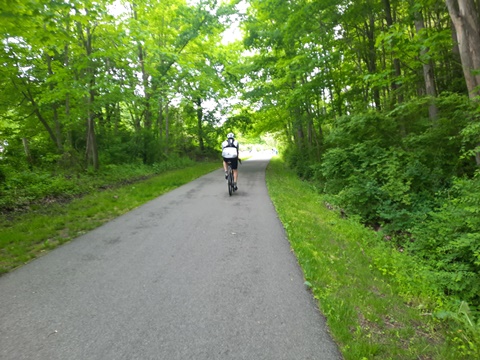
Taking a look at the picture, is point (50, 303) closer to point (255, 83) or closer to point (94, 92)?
point (94, 92)

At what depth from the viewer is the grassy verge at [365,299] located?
92.7 inches

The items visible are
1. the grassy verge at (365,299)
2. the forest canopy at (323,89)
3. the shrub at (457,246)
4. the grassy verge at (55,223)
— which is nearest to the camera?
the grassy verge at (365,299)

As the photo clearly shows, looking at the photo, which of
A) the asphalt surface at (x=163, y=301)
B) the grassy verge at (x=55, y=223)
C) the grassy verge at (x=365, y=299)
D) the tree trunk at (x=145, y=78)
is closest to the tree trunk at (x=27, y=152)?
the tree trunk at (x=145, y=78)

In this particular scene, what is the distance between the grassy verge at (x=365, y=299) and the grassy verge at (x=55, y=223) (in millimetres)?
4267

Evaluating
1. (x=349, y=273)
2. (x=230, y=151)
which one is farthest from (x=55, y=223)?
(x=349, y=273)

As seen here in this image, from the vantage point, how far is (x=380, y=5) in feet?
31.4

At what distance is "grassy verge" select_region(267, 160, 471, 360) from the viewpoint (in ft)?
7.72

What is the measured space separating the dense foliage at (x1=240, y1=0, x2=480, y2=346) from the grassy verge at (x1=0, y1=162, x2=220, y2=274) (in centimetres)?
592

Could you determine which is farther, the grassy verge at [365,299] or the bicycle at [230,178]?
the bicycle at [230,178]

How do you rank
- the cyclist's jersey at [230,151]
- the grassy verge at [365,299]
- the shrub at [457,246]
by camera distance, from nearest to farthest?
1. the grassy verge at [365,299]
2. the shrub at [457,246]
3. the cyclist's jersey at [230,151]

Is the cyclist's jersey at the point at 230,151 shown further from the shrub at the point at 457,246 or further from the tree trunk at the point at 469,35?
the tree trunk at the point at 469,35

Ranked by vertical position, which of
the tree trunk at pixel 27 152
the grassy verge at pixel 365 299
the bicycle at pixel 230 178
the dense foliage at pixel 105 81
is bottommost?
the grassy verge at pixel 365 299

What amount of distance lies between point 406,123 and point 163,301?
28.4 feet

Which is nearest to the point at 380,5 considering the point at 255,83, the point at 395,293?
the point at 255,83
